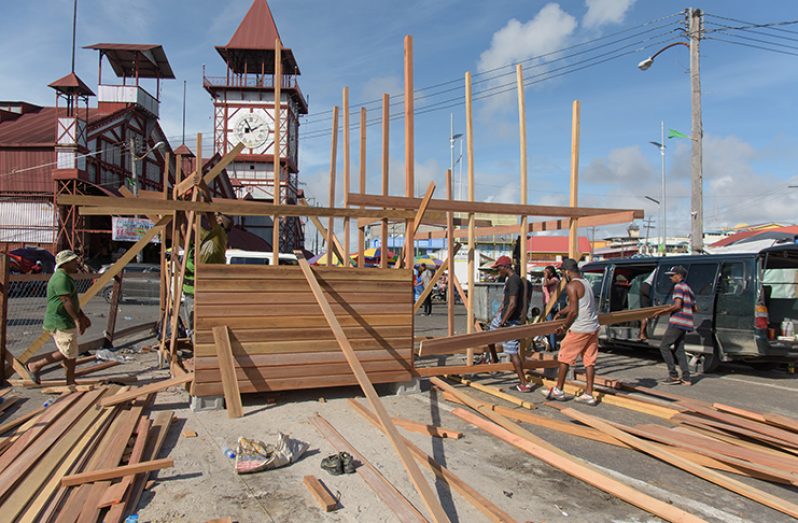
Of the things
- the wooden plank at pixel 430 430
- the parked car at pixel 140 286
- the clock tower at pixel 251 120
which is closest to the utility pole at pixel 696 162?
the wooden plank at pixel 430 430

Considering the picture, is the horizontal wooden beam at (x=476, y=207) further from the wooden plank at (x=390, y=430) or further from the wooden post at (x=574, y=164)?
the wooden plank at (x=390, y=430)

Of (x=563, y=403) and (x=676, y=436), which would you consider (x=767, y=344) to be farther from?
(x=676, y=436)

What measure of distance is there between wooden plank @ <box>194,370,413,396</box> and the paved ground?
206mm

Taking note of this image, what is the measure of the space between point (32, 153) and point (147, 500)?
32.3 metres

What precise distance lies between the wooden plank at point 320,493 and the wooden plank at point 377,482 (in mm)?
314

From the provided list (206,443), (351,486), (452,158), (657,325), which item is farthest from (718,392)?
(452,158)

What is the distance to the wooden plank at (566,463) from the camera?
3.38m

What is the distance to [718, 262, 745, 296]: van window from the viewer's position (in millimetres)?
8289

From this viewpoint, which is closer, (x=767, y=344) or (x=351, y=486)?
(x=351, y=486)

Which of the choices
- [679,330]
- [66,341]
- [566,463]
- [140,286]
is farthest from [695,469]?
[140,286]

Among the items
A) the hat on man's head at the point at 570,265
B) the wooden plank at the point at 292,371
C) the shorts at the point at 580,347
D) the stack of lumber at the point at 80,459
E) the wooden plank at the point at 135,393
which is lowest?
the stack of lumber at the point at 80,459

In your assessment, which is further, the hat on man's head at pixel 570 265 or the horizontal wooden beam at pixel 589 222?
the horizontal wooden beam at pixel 589 222

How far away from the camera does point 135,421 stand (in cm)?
467

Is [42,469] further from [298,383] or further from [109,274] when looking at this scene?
[109,274]
